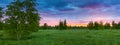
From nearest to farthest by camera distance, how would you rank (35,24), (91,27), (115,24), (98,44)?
(98,44) < (35,24) < (91,27) < (115,24)

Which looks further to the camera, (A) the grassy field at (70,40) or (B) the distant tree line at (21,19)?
(B) the distant tree line at (21,19)

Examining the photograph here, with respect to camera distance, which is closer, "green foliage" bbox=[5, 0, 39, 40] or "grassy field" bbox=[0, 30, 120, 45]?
"grassy field" bbox=[0, 30, 120, 45]

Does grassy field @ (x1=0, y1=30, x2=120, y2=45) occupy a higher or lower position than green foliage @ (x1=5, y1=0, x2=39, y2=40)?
lower

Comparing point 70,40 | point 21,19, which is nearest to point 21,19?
point 21,19

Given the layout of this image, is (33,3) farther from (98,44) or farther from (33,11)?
(98,44)

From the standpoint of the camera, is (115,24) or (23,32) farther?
(115,24)

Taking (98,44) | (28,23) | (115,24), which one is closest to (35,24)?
(28,23)

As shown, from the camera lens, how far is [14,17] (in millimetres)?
61188

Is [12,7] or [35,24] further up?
[12,7]

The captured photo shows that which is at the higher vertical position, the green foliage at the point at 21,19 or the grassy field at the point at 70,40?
the green foliage at the point at 21,19

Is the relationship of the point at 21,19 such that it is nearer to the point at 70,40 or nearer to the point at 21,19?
the point at 21,19

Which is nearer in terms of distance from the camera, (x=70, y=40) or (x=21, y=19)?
(x=70, y=40)

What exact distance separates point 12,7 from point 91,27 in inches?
4516

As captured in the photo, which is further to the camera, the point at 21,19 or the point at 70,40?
the point at 21,19
